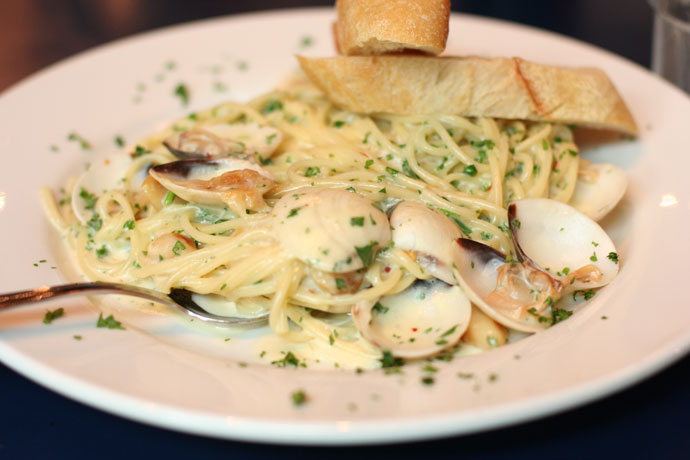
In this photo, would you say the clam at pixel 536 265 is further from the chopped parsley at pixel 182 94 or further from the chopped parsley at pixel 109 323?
the chopped parsley at pixel 182 94

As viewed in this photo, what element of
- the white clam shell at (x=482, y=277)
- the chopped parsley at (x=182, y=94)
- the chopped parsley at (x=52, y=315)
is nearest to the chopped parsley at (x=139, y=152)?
the chopped parsley at (x=182, y=94)

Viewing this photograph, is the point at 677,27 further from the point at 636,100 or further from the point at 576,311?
the point at 576,311

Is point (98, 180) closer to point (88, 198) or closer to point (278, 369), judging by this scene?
point (88, 198)

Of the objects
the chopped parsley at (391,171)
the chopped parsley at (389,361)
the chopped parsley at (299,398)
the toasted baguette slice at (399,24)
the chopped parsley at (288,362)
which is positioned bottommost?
the chopped parsley at (288,362)

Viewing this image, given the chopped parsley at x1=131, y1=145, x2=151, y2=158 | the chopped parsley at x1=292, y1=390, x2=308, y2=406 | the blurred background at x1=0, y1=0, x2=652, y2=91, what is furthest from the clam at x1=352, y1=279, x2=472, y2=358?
the blurred background at x1=0, y1=0, x2=652, y2=91

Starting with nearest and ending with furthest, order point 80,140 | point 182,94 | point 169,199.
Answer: point 169,199, point 80,140, point 182,94

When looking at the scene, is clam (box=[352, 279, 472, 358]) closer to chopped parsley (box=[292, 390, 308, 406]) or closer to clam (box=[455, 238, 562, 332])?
clam (box=[455, 238, 562, 332])

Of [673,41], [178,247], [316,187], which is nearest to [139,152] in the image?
[178,247]
